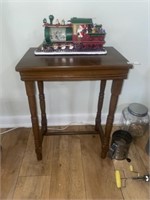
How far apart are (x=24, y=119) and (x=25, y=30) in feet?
2.38

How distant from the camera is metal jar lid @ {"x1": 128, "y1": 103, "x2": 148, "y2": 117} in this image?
4.71 feet

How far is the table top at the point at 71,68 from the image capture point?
93cm

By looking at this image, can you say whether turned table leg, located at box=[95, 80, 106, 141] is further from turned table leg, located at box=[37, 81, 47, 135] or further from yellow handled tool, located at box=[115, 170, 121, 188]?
turned table leg, located at box=[37, 81, 47, 135]

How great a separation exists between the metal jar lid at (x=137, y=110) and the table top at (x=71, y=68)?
1.78 feet

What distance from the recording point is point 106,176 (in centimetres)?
120

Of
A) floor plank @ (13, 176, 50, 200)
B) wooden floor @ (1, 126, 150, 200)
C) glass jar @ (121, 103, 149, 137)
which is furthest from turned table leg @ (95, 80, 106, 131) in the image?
floor plank @ (13, 176, 50, 200)

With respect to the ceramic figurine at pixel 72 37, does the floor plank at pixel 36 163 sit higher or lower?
lower

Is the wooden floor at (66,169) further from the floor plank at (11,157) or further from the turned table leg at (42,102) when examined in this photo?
the turned table leg at (42,102)

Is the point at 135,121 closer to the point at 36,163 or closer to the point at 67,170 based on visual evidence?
the point at 67,170

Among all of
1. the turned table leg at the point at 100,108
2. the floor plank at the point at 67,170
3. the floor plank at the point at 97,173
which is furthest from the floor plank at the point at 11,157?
the turned table leg at the point at 100,108

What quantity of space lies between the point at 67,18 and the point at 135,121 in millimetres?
944

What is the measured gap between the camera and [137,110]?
1.46m

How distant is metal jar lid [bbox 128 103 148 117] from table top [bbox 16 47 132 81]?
1.78ft

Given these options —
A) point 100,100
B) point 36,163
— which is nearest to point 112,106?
point 100,100
